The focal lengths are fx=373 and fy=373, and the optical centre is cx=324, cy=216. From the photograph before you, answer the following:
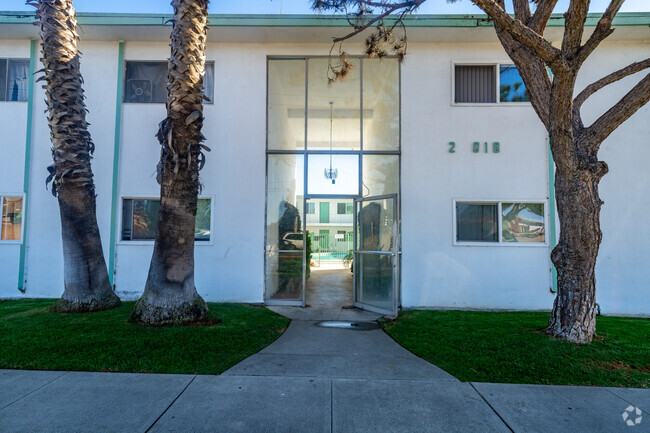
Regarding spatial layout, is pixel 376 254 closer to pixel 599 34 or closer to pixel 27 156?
pixel 599 34

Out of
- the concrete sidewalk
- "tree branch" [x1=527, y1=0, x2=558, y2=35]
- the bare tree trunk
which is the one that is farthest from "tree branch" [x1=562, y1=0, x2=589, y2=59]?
the concrete sidewalk

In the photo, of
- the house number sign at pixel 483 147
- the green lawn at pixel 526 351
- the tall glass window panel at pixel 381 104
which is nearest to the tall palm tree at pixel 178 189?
the green lawn at pixel 526 351

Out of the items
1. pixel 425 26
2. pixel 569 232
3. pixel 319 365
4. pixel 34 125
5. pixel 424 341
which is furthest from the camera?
pixel 34 125

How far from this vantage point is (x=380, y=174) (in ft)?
27.8

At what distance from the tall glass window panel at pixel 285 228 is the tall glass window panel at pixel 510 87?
15.8 ft

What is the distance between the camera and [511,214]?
8.20m

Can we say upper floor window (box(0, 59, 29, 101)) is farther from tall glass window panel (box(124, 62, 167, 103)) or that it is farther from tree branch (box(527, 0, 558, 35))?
tree branch (box(527, 0, 558, 35))

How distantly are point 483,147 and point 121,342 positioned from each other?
770 cm

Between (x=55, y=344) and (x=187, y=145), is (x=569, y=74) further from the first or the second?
(x=55, y=344)

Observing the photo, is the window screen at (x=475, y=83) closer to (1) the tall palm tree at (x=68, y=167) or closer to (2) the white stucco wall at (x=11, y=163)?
(1) the tall palm tree at (x=68, y=167)

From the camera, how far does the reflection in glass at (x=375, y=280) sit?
764 cm

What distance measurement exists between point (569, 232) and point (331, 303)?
16.9ft

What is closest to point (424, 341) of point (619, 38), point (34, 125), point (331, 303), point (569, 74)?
point (331, 303)

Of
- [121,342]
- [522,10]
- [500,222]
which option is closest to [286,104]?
[522,10]
